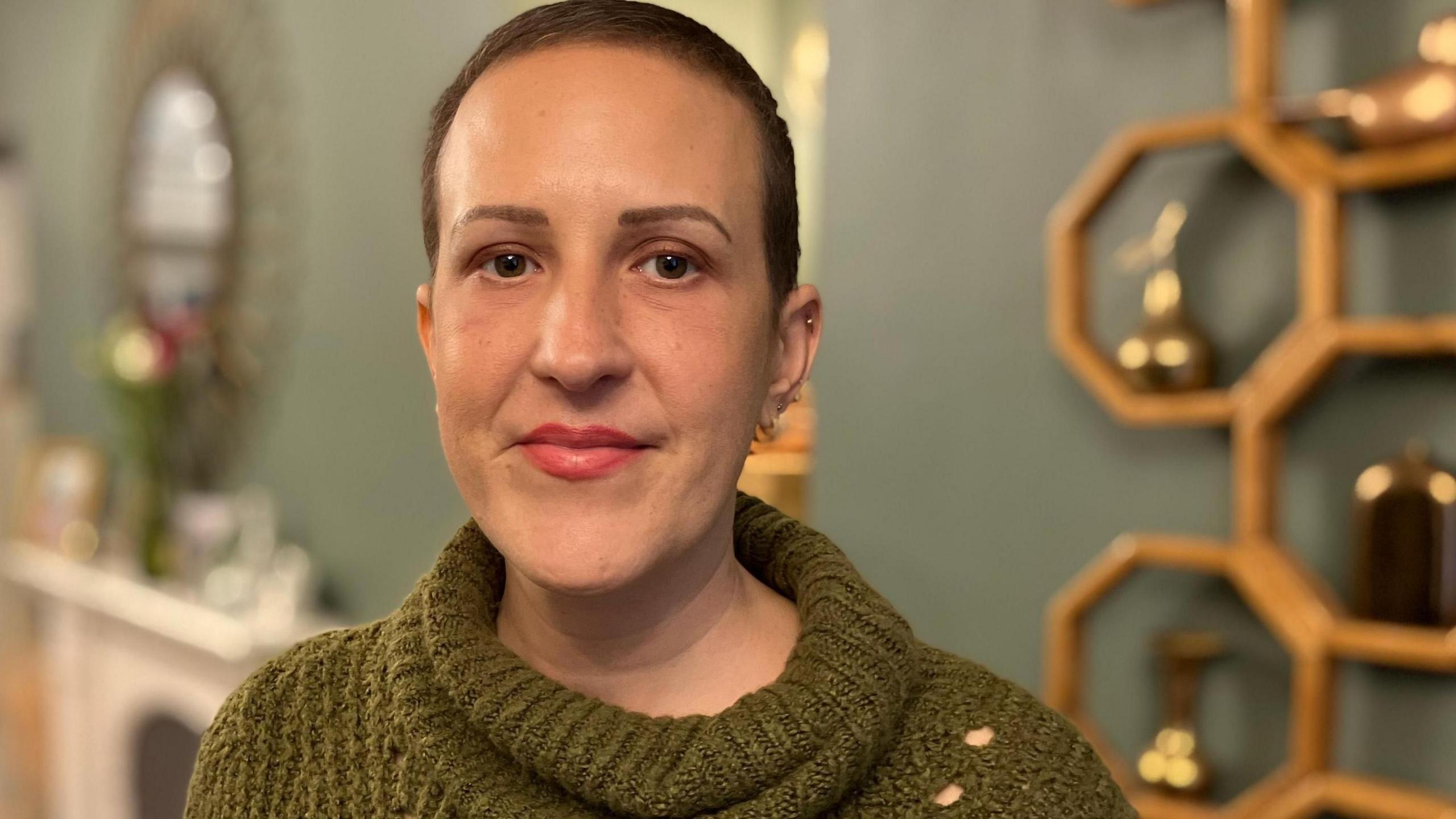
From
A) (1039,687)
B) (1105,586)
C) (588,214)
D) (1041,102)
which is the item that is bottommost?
(1039,687)

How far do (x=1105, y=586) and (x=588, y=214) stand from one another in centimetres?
102

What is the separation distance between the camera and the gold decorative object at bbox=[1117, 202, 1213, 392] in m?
1.45

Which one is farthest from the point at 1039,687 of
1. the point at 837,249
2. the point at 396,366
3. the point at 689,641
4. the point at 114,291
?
the point at 114,291

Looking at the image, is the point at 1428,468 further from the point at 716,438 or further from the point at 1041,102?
the point at 716,438

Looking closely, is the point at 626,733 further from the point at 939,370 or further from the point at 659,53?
the point at 939,370

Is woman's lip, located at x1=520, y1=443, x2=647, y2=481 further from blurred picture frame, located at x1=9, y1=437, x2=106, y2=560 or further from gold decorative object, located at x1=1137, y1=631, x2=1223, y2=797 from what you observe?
blurred picture frame, located at x1=9, y1=437, x2=106, y2=560

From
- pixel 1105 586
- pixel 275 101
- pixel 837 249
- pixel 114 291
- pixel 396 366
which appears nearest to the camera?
pixel 1105 586

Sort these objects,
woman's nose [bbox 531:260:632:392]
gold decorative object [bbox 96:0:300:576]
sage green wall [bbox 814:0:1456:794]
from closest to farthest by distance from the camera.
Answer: woman's nose [bbox 531:260:632:392], sage green wall [bbox 814:0:1456:794], gold decorative object [bbox 96:0:300:576]

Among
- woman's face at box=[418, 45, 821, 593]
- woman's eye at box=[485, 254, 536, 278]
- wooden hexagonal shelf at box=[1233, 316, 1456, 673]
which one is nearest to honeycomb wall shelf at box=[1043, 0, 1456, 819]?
wooden hexagonal shelf at box=[1233, 316, 1456, 673]

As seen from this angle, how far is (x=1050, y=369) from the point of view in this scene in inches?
64.9

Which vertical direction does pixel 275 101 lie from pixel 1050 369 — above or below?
above

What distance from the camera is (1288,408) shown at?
136 centimetres

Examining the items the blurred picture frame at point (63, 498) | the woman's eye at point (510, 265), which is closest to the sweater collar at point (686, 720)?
the woman's eye at point (510, 265)

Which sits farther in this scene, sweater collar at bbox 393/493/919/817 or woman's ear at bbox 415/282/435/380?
woman's ear at bbox 415/282/435/380
